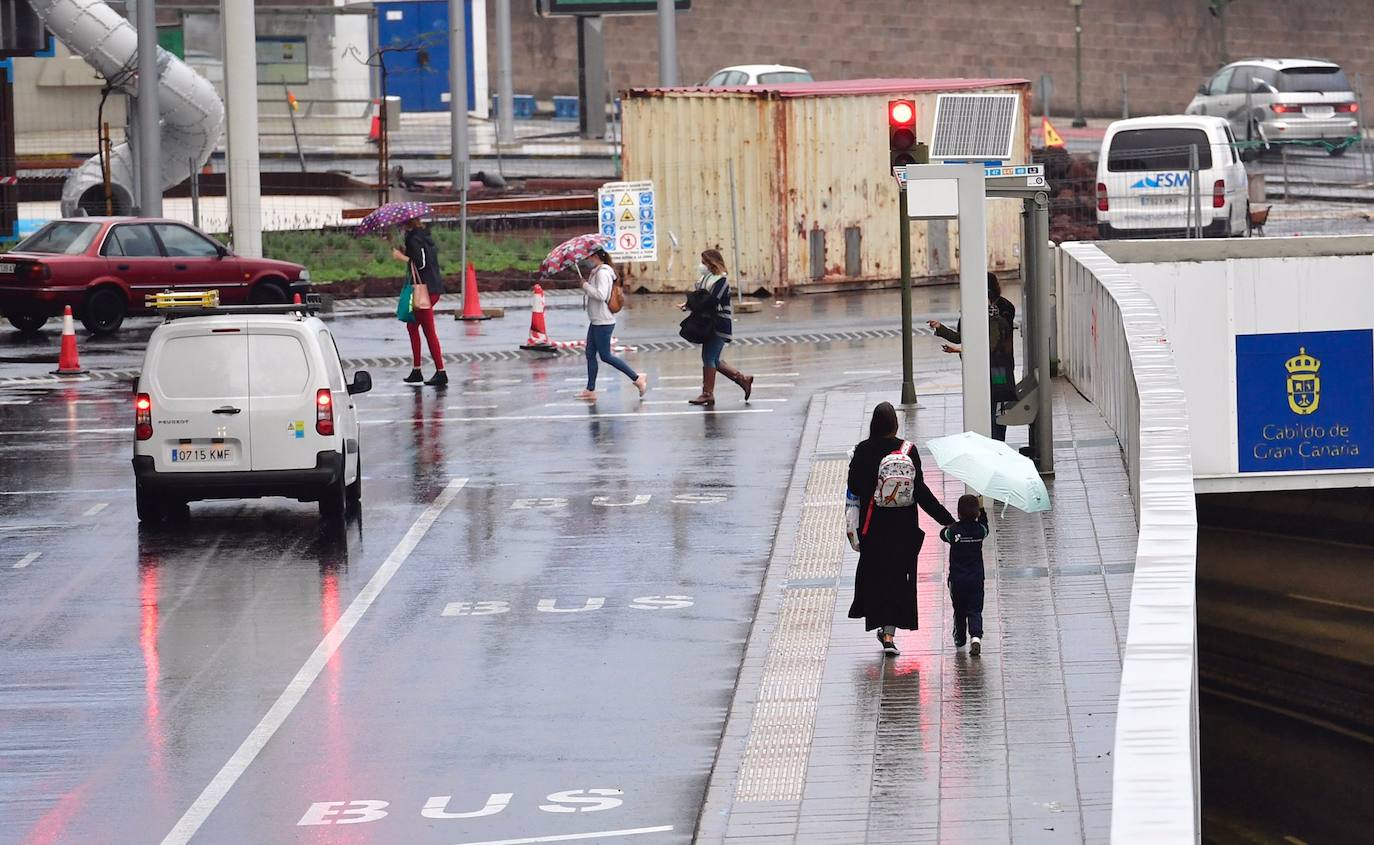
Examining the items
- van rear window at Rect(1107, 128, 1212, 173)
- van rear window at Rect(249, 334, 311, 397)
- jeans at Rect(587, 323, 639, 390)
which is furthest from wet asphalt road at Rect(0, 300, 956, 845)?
van rear window at Rect(1107, 128, 1212, 173)

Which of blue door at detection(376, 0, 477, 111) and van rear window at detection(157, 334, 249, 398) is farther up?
blue door at detection(376, 0, 477, 111)

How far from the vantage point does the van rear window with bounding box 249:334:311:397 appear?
16609 millimetres

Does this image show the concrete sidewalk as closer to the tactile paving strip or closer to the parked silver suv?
the tactile paving strip

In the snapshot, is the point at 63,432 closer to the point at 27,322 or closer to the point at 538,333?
the point at 538,333

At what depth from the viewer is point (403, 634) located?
13.5 m

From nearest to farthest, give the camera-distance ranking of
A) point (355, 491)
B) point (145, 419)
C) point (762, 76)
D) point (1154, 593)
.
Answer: point (1154, 593), point (145, 419), point (355, 491), point (762, 76)

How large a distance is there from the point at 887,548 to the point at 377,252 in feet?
90.3

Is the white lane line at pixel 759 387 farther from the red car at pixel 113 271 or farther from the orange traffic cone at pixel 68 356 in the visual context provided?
the red car at pixel 113 271

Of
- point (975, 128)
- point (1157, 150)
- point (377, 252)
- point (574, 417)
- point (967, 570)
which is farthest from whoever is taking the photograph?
point (377, 252)

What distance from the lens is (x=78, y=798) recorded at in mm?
10289

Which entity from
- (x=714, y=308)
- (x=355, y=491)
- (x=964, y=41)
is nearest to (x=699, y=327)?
(x=714, y=308)

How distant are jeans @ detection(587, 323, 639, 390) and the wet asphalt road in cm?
62

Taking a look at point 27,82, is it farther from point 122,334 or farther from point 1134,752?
point 1134,752

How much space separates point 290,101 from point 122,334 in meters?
18.3
